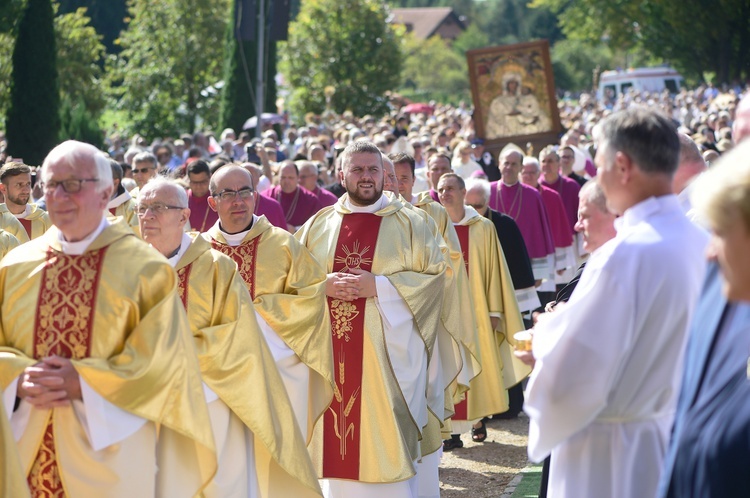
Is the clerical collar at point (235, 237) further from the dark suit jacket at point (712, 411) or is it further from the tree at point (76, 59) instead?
the tree at point (76, 59)

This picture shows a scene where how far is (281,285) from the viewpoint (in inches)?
249

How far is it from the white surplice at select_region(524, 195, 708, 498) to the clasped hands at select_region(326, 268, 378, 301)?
9.73ft

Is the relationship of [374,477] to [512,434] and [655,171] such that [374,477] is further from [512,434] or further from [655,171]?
[655,171]

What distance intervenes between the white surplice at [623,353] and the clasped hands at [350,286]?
2965mm

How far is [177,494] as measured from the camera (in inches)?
191

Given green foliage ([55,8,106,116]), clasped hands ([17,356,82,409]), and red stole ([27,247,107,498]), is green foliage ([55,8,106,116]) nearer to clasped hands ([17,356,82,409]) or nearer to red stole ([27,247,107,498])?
red stole ([27,247,107,498])

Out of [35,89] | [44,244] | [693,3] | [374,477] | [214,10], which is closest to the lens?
[44,244]

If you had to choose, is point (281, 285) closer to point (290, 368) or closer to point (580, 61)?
point (290, 368)

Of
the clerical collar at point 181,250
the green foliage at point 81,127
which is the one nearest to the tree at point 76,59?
the green foliage at point 81,127

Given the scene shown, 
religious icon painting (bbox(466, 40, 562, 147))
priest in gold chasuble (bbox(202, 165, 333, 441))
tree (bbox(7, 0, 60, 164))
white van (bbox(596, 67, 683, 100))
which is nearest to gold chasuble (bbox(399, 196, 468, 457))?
priest in gold chasuble (bbox(202, 165, 333, 441))

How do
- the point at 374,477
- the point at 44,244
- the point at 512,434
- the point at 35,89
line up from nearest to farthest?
1. the point at 44,244
2. the point at 374,477
3. the point at 512,434
4. the point at 35,89

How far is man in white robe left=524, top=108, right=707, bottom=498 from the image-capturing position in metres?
3.61

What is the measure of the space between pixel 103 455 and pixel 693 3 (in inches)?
1943

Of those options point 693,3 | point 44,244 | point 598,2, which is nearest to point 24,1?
point 44,244
